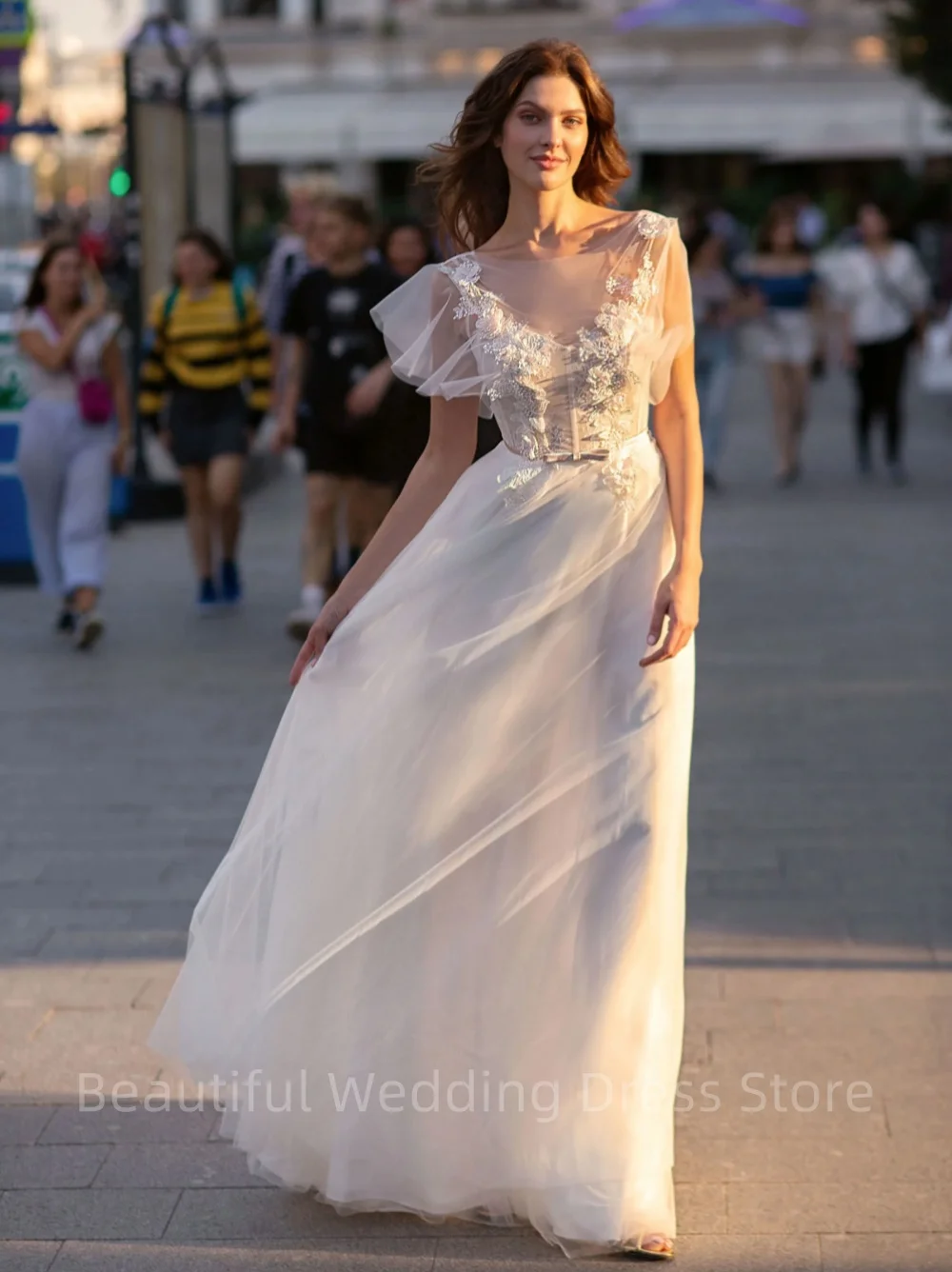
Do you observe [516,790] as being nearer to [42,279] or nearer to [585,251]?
[585,251]

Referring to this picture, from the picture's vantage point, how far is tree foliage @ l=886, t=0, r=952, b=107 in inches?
1087

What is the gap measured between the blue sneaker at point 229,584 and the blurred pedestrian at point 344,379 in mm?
1218

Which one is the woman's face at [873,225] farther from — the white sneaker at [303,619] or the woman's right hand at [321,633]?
the woman's right hand at [321,633]

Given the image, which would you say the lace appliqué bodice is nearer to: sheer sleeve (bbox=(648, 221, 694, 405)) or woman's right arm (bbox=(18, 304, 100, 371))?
sheer sleeve (bbox=(648, 221, 694, 405))

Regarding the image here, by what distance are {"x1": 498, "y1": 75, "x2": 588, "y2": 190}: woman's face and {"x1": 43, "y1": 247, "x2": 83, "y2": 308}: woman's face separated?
690 cm

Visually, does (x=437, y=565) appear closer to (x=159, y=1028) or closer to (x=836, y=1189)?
(x=159, y=1028)

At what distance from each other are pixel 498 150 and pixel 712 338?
12155mm

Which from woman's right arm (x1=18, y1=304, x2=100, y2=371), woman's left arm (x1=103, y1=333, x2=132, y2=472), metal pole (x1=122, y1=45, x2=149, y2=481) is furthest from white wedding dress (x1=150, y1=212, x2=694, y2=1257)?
metal pole (x1=122, y1=45, x2=149, y2=481)

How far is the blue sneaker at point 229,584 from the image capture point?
37.0 feet

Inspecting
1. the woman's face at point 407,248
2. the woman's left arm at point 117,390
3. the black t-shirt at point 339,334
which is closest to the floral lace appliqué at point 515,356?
the woman's face at point 407,248

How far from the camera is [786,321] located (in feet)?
54.5

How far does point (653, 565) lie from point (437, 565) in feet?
1.22

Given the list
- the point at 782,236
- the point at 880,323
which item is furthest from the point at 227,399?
the point at 782,236

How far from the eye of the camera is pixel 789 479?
16.4 metres
